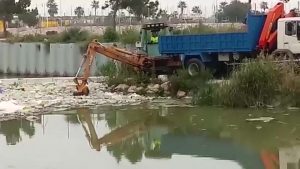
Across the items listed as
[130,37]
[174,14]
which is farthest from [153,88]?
[174,14]

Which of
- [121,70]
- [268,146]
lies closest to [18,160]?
[268,146]

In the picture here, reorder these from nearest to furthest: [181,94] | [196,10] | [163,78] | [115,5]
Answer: [181,94] → [163,78] → [115,5] → [196,10]

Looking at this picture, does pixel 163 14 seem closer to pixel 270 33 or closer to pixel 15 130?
pixel 270 33

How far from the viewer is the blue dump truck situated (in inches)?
878

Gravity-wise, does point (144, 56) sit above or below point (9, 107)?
above

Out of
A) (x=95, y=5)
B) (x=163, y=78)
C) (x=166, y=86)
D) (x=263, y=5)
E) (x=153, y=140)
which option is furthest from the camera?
(x=95, y=5)

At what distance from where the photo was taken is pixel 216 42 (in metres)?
23.0

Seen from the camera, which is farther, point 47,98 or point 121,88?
point 121,88

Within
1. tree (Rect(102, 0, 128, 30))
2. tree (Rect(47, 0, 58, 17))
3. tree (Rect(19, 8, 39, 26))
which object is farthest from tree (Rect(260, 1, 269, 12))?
tree (Rect(47, 0, 58, 17))

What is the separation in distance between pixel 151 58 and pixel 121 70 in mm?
1301

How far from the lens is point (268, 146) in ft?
39.0

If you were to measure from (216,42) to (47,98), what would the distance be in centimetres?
689

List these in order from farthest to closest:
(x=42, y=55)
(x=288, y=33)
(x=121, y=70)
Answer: (x=42, y=55)
(x=121, y=70)
(x=288, y=33)

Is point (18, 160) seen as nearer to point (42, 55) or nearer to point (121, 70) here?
point (121, 70)
